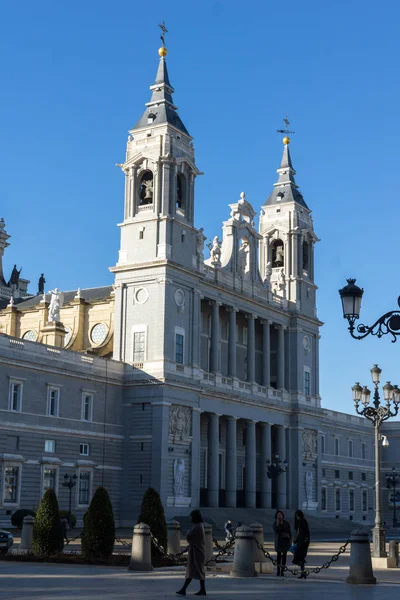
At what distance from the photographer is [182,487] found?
6856 centimetres

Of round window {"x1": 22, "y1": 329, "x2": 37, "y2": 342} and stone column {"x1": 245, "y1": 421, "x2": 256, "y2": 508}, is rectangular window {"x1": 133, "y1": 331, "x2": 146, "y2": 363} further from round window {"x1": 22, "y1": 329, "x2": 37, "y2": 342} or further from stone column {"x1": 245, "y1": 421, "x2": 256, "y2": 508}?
round window {"x1": 22, "y1": 329, "x2": 37, "y2": 342}

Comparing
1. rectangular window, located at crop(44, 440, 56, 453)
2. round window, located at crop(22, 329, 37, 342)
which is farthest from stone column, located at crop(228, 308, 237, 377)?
rectangular window, located at crop(44, 440, 56, 453)

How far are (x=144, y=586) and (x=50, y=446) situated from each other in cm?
3887

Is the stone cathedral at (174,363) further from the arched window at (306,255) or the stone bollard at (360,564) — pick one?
the stone bollard at (360,564)

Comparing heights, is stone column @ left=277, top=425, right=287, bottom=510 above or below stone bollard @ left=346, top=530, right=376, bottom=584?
above

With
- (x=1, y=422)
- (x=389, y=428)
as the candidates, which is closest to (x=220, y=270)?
(x=1, y=422)

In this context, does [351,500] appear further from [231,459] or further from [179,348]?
[179,348]

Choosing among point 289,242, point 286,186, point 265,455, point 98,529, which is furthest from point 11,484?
point 286,186

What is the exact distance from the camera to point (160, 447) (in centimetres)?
6662

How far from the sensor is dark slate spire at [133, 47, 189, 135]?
7269 centimetres

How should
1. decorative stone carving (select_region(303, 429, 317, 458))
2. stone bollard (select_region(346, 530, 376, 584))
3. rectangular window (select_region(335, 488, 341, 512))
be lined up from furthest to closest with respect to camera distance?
rectangular window (select_region(335, 488, 341, 512)) < decorative stone carving (select_region(303, 429, 317, 458)) < stone bollard (select_region(346, 530, 376, 584))

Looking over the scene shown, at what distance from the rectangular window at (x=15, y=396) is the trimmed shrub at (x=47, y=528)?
90.2ft

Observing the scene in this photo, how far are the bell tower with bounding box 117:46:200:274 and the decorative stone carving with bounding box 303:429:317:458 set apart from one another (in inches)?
900

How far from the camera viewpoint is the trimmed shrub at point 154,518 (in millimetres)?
31309
